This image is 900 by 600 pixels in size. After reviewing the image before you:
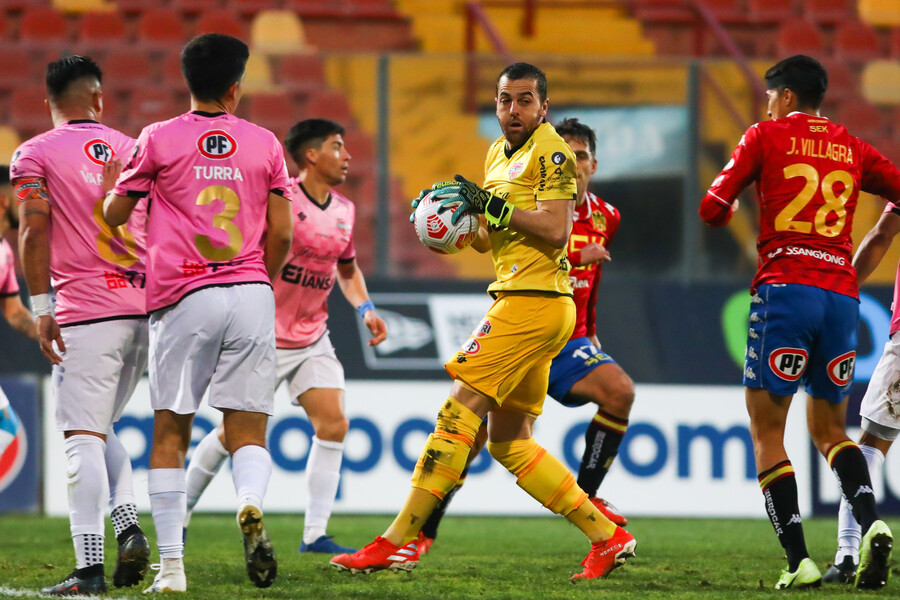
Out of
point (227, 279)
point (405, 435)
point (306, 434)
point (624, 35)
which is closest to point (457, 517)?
point (405, 435)

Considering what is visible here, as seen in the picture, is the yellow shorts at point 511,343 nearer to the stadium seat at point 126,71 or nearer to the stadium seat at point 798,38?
the stadium seat at point 126,71

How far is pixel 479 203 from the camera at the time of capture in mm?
4652


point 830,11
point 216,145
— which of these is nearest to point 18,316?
point 216,145

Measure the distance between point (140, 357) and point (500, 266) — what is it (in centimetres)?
157

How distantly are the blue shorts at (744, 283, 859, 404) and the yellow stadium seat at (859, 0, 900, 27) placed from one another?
8.89 m

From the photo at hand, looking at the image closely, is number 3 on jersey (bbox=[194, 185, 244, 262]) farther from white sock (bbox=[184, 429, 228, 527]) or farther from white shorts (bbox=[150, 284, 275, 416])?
white sock (bbox=[184, 429, 228, 527])

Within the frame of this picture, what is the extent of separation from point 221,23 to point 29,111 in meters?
2.58

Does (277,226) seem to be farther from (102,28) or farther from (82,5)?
(82,5)

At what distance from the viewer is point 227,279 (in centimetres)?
439

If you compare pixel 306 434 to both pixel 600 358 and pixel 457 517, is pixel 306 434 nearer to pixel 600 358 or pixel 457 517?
pixel 457 517

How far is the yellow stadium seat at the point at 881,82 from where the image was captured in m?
10.5

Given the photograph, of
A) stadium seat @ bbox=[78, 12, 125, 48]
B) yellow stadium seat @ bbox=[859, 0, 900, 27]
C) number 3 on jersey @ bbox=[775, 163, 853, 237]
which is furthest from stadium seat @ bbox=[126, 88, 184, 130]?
yellow stadium seat @ bbox=[859, 0, 900, 27]

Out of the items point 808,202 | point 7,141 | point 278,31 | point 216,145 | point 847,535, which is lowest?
point 847,535

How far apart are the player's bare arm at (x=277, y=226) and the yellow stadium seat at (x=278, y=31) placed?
7744mm
